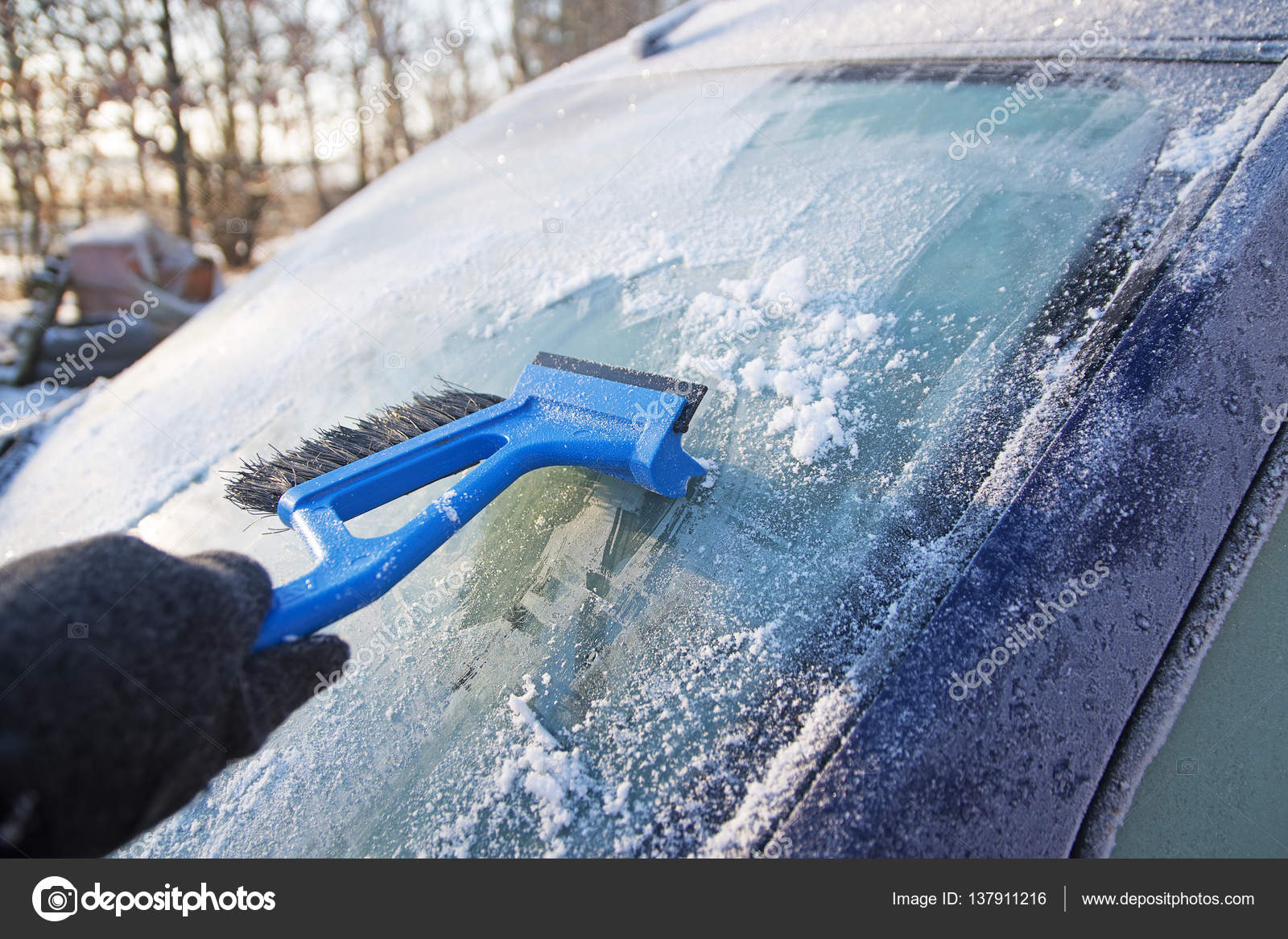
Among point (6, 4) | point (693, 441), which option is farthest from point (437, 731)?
point (6, 4)

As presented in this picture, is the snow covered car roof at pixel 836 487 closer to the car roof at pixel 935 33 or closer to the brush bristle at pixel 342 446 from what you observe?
the car roof at pixel 935 33

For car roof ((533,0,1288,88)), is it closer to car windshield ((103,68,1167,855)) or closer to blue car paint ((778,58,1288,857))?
car windshield ((103,68,1167,855))

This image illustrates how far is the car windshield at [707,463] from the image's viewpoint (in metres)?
0.95

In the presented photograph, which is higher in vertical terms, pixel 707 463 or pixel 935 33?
pixel 935 33

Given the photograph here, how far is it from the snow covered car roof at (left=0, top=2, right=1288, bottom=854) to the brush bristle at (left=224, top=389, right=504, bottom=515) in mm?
163

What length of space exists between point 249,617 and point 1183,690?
1.17 metres

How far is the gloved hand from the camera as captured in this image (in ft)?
2.22

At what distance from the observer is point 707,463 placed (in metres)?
1.21
